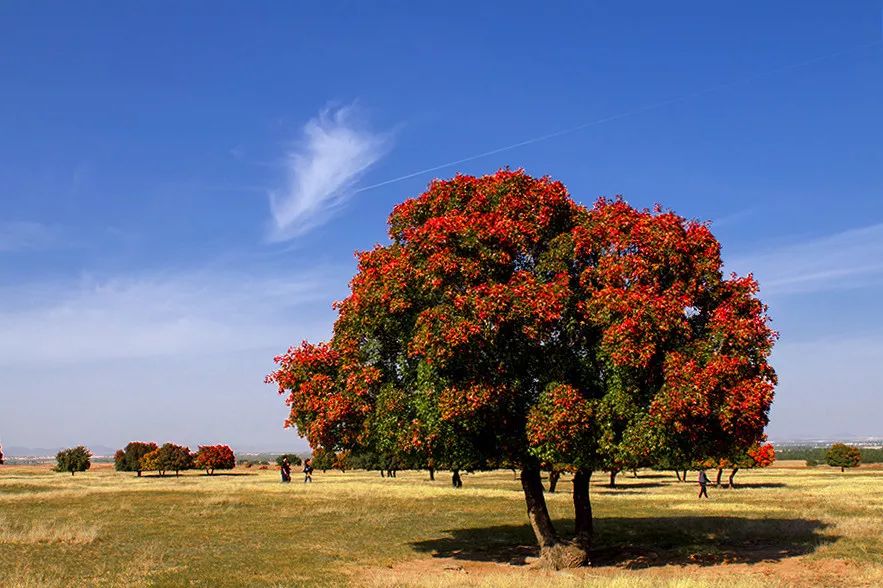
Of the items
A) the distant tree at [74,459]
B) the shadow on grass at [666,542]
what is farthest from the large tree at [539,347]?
the distant tree at [74,459]

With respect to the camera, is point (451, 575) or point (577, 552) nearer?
point (451, 575)

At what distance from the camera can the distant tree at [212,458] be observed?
117m

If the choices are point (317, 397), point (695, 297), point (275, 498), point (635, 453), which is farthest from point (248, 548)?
point (275, 498)

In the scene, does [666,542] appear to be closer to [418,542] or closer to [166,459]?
[418,542]

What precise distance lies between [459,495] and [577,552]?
29.6 meters

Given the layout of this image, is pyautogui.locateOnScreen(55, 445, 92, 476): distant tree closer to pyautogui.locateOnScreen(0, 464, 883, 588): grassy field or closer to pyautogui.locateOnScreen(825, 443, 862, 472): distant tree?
pyautogui.locateOnScreen(0, 464, 883, 588): grassy field

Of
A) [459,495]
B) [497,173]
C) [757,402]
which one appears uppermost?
[497,173]

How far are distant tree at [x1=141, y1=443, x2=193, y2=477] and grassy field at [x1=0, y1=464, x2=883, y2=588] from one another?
64178 millimetres

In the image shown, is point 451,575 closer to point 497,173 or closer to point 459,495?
point 497,173

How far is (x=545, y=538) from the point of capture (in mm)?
23016

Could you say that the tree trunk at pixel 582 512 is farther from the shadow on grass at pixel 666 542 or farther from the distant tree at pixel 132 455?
the distant tree at pixel 132 455

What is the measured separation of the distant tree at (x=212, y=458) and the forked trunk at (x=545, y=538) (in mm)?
102378

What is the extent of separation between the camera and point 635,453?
62.5ft

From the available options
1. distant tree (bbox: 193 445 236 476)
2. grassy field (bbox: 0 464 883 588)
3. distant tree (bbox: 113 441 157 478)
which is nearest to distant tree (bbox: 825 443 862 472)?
grassy field (bbox: 0 464 883 588)
